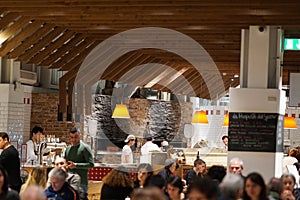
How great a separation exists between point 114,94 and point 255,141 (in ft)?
34.8

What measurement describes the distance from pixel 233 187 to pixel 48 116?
12.9m

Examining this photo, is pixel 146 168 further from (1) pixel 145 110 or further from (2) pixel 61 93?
(1) pixel 145 110

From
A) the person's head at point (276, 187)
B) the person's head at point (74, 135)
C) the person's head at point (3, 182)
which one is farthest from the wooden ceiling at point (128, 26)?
the person's head at point (3, 182)

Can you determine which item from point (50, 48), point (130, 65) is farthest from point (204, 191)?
point (130, 65)

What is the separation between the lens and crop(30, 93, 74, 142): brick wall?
1850 centimetres

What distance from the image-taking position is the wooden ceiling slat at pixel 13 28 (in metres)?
12.8

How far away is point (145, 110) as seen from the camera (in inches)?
909

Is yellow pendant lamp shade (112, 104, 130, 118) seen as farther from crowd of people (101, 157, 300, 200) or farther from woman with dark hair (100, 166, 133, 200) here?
woman with dark hair (100, 166, 133, 200)

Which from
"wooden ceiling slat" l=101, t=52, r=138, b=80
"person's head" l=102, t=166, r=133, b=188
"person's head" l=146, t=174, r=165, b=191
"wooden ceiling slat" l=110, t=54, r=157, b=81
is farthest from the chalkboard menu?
"wooden ceiling slat" l=110, t=54, r=157, b=81

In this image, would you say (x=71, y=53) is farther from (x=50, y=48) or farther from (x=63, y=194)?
(x=63, y=194)

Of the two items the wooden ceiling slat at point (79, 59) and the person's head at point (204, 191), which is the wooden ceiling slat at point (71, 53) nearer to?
the wooden ceiling slat at point (79, 59)

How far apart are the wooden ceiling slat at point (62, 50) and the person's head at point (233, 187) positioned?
879 centimetres

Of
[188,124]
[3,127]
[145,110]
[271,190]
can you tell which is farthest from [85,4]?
[188,124]

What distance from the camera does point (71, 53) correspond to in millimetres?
15984
